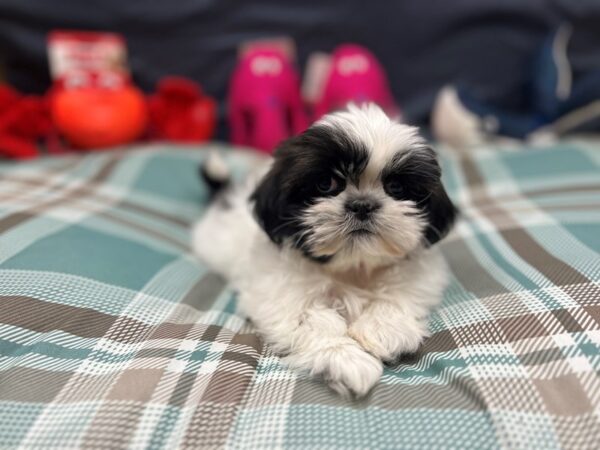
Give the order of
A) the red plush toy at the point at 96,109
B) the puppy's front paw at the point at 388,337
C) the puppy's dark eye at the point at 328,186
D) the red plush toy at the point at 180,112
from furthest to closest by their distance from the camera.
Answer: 1. the red plush toy at the point at 180,112
2. the red plush toy at the point at 96,109
3. the puppy's dark eye at the point at 328,186
4. the puppy's front paw at the point at 388,337

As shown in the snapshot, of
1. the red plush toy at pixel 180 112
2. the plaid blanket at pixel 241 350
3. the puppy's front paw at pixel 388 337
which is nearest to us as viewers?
the plaid blanket at pixel 241 350

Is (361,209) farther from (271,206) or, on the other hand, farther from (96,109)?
(96,109)

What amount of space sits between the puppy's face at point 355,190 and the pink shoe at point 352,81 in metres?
1.56

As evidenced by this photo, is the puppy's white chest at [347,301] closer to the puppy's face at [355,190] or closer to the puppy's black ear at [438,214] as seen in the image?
the puppy's face at [355,190]

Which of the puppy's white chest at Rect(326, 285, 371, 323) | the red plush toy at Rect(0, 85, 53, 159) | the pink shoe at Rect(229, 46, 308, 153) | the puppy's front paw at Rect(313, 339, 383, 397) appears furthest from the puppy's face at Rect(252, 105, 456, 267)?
the red plush toy at Rect(0, 85, 53, 159)

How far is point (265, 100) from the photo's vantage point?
2949mm

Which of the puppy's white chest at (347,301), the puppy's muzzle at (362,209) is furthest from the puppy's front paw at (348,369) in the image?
the puppy's muzzle at (362,209)

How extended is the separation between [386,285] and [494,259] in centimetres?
45

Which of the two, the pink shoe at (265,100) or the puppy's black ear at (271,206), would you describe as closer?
the puppy's black ear at (271,206)

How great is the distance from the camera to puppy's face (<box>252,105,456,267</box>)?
132 centimetres

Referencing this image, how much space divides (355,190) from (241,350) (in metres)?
0.52

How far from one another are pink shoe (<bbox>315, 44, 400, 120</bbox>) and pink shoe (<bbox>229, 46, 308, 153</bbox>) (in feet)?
0.64

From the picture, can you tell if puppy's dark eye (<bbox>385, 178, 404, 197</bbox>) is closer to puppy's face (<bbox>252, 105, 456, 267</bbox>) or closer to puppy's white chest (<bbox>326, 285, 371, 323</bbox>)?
puppy's face (<bbox>252, 105, 456, 267</bbox>)

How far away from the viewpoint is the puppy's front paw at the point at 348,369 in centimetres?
114
